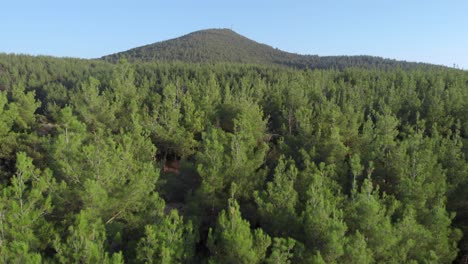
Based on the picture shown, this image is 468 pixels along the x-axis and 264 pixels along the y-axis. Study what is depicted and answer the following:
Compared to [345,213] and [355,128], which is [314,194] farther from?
[355,128]

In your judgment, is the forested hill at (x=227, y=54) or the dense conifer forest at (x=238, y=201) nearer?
the dense conifer forest at (x=238, y=201)

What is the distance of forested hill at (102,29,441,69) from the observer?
130 m

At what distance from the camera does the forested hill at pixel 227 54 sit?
130000 millimetres

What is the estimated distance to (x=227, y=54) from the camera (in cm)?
13925

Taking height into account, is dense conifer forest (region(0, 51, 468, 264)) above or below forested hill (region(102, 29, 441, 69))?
below

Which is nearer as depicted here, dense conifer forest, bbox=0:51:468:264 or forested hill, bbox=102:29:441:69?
dense conifer forest, bbox=0:51:468:264

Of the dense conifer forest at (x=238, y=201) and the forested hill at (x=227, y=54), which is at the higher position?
the forested hill at (x=227, y=54)

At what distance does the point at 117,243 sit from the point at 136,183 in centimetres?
224

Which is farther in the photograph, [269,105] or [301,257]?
[269,105]

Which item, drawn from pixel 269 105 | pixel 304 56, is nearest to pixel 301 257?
pixel 269 105

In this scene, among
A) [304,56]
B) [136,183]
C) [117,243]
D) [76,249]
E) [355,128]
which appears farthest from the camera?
[304,56]

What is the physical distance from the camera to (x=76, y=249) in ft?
31.9

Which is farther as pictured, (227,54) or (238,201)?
(227,54)

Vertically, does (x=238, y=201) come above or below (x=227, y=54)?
below
